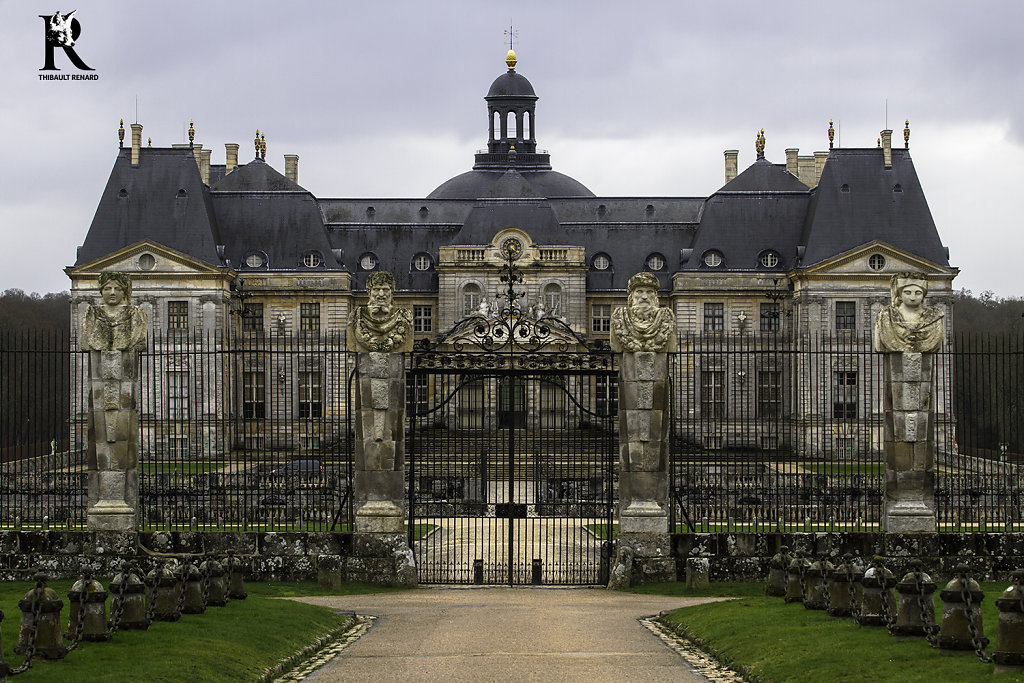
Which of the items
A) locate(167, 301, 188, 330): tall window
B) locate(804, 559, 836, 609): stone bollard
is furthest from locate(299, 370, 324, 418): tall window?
locate(804, 559, 836, 609): stone bollard

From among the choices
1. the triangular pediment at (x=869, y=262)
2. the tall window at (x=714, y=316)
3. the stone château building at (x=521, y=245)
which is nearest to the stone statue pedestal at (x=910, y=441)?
the stone château building at (x=521, y=245)

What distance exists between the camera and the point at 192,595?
1337 centimetres

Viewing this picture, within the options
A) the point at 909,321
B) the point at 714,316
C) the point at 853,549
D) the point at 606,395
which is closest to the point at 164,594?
the point at 606,395

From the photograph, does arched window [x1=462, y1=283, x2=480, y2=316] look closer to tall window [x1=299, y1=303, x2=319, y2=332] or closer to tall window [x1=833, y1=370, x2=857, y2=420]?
tall window [x1=299, y1=303, x2=319, y2=332]

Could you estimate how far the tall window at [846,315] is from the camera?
54.8 m

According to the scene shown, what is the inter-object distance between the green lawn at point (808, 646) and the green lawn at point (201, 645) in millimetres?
3980

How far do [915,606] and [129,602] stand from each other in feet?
23.2

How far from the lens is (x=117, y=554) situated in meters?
16.8

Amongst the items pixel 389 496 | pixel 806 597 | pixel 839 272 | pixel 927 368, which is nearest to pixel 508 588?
pixel 389 496

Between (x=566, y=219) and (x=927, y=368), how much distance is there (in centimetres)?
4788

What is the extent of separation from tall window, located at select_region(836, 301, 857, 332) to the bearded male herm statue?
39.3 m

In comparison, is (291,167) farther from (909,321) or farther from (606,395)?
(909,321)

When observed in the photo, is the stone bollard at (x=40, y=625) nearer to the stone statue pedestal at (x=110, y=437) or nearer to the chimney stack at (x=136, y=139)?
the stone statue pedestal at (x=110, y=437)

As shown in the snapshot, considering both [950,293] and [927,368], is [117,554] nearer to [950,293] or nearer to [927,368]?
[927,368]
